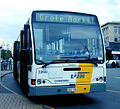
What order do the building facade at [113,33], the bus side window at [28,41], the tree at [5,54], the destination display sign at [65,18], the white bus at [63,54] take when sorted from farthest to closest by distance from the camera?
the tree at [5,54], the building facade at [113,33], the destination display sign at [65,18], the bus side window at [28,41], the white bus at [63,54]

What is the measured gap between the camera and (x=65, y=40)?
302 inches

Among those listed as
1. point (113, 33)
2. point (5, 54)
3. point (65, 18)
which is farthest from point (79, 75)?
point (5, 54)

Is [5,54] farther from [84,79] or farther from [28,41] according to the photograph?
[84,79]

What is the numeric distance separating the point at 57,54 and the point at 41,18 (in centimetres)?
142

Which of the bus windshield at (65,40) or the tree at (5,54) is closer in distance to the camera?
the bus windshield at (65,40)

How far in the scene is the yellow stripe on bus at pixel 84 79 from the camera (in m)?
7.62

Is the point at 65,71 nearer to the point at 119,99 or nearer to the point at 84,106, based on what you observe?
the point at 84,106

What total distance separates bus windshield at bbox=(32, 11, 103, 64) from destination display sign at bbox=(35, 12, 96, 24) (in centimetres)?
5

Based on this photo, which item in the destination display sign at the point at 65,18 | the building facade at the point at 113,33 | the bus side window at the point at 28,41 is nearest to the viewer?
the bus side window at the point at 28,41

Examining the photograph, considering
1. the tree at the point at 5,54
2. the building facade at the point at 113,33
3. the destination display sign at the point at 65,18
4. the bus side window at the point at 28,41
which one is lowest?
the tree at the point at 5,54

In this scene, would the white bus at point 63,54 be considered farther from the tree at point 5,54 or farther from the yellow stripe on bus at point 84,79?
the tree at point 5,54

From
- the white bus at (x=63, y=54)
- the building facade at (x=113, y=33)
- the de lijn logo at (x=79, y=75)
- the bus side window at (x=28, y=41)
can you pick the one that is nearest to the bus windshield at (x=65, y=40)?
the white bus at (x=63, y=54)

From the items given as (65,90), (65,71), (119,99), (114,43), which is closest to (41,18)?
(65,71)

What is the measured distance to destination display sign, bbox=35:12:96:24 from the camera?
7809 mm
